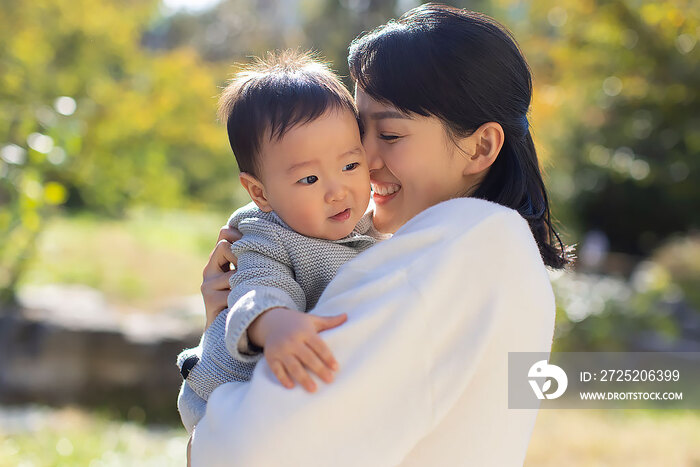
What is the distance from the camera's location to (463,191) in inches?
63.6

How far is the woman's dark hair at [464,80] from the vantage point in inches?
59.1

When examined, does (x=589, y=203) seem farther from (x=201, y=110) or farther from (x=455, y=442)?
(x=455, y=442)

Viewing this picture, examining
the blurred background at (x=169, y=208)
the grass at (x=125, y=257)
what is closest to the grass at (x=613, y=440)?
the blurred background at (x=169, y=208)

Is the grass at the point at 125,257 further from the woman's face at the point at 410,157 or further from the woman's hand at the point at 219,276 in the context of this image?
the woman's face at the point at 410,157

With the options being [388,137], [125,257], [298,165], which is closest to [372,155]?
[388,137]

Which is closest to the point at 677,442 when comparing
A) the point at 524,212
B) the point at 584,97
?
the point at 584,97

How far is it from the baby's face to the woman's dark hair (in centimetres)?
13

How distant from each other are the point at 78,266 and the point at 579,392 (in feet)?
18.0

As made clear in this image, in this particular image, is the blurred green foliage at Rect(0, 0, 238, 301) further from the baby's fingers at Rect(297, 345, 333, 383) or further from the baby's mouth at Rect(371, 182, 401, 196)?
the baby's fingers at Rect(297, 345, 333, 383)

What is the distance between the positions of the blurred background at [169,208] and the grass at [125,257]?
4 cm

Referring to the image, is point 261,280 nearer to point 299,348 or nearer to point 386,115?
point 299,348

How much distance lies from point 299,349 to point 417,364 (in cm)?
19

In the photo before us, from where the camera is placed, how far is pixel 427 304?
122cm

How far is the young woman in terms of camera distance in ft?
3.82
